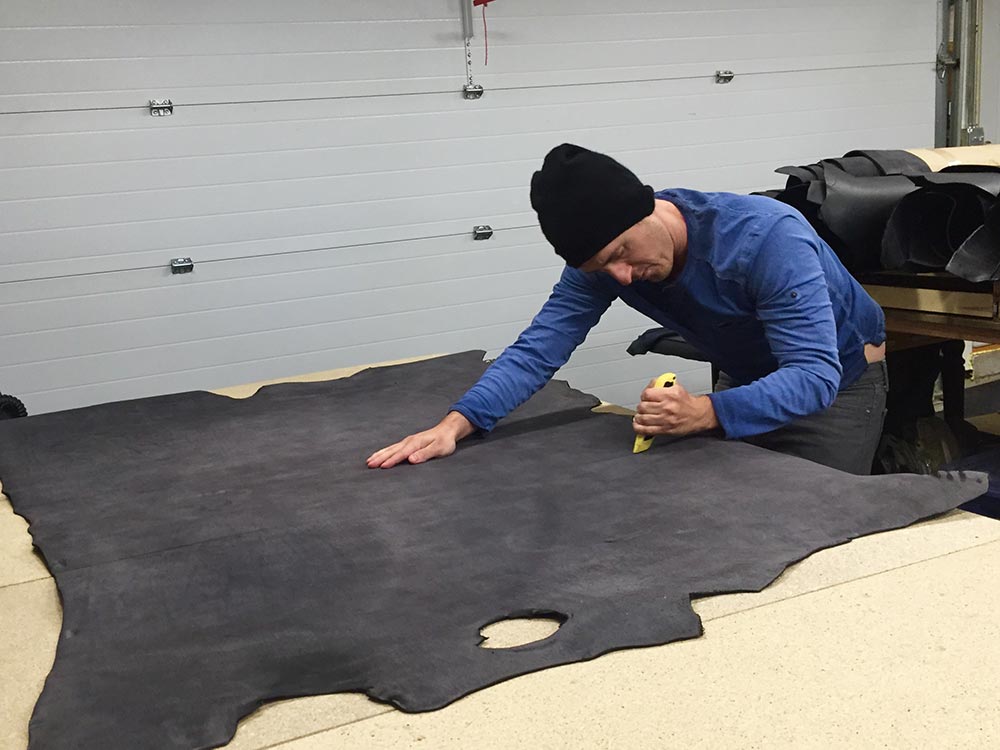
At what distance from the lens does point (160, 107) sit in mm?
3904

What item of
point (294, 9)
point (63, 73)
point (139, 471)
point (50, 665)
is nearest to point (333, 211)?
point (294, 9)

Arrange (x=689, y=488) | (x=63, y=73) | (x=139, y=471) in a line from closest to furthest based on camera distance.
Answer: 1. (x=689, y=488)
2. (x=139, y=471)
3. (x=63, y=73)

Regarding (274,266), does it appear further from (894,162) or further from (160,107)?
(894,162)

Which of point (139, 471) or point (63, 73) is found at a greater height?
point (63, 73)

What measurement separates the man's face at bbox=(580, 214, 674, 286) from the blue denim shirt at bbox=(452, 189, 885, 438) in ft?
0.24

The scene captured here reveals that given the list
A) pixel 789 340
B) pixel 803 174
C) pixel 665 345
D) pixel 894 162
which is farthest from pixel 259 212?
pixel 789 340

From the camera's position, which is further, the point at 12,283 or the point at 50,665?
the point at 12,283

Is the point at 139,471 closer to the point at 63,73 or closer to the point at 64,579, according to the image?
the point at 64,579

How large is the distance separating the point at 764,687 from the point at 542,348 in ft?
3.82

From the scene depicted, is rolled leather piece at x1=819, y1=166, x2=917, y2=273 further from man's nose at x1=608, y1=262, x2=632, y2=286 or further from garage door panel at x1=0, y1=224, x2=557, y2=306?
garage door panel at x1=0, y1=224, x2=557, y2=306

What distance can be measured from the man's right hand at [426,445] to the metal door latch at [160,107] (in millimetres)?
2362

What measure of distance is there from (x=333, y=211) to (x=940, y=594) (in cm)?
334

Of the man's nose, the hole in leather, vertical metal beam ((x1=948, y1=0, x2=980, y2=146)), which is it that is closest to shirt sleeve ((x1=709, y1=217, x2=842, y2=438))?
the man's nose

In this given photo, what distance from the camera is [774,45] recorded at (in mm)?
5039
